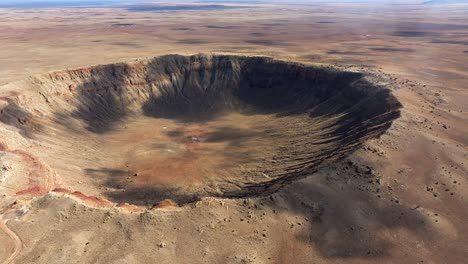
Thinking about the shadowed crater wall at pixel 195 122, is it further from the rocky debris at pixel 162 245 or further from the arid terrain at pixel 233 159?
the rocky debris at pixel 162 245

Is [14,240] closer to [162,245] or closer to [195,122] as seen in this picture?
[162,245]

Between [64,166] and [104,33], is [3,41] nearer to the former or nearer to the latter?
[104,33]

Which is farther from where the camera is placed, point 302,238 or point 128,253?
point 302,238

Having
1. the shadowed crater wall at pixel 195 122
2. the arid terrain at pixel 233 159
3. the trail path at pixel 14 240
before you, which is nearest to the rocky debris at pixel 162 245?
the arid terrain at pixel 233 159

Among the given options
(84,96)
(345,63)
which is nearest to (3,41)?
(84,96)

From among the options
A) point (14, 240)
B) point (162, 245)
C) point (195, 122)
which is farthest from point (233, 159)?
point (14, 240)

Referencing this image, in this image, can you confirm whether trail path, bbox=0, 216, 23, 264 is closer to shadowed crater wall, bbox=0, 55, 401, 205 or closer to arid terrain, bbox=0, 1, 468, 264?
arid terrain, bbox=0, 1, 468, 264

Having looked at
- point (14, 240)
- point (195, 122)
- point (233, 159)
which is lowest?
point (195, 122)
